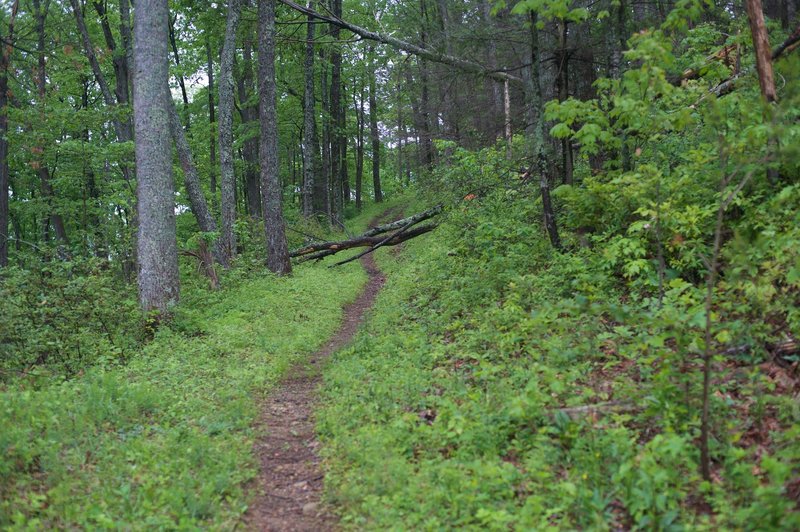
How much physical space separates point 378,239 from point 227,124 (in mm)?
A: 5471

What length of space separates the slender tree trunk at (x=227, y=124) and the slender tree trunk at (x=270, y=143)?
1.27m

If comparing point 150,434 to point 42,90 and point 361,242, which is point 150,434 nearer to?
point 361,242

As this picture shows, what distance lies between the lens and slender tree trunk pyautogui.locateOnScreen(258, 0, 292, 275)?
1414cm

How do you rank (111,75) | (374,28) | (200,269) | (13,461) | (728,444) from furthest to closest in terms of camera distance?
(111,75), (374,28), (200,269), (13,461), (728,444)

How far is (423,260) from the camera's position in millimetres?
14609

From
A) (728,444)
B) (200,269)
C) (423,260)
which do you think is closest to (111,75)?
(200,269)

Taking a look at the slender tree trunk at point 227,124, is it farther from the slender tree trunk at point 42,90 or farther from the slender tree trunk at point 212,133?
the slender tree trunk at point 212,133

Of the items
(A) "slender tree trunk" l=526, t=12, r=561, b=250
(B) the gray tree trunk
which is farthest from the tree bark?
(B) the gray tree trunk

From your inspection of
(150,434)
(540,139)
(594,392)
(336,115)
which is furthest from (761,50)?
(336,115)

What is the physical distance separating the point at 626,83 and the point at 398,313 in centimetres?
555

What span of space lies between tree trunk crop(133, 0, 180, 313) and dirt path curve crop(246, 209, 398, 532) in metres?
3.25

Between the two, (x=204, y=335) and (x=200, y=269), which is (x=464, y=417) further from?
(x=200, y=269)

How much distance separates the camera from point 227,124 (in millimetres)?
15766

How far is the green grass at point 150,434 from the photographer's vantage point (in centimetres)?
425
